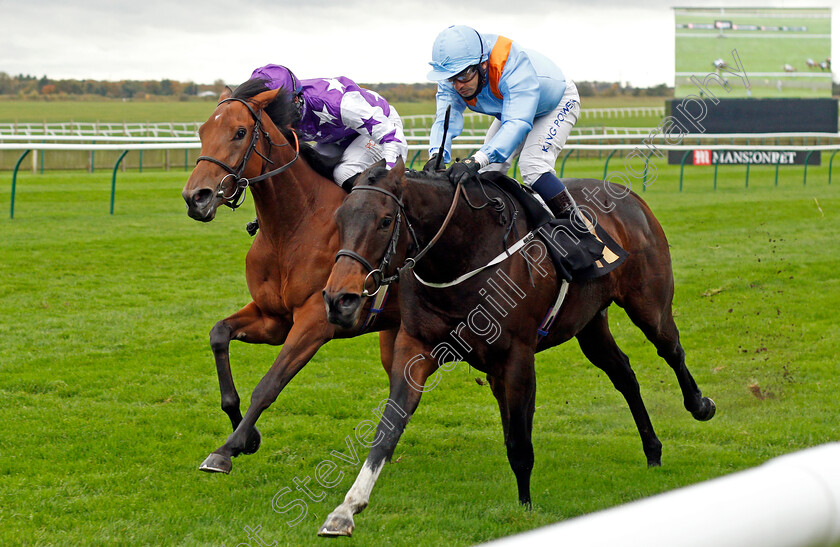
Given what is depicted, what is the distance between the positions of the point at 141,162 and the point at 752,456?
17.7 metres

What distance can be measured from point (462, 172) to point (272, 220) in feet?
3.35

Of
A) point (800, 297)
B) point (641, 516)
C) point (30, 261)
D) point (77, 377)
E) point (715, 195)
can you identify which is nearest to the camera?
point (641, 516)

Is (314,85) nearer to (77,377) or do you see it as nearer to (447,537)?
(447,537)

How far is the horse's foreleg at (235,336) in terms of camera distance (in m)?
3.91

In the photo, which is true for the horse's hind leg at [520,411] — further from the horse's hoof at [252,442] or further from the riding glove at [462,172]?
the horse's hoof at [252,442]

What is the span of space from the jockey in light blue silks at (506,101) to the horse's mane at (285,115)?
0.65 meters

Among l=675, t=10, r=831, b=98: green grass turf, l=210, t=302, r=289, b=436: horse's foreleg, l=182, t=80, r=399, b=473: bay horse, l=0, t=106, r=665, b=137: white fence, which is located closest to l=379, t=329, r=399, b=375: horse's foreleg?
l=182, t=80, r=399, b=473: bay horse

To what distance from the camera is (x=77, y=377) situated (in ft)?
18.5

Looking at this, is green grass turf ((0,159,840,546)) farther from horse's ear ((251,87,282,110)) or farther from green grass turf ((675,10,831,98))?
green grass turf ((675,10,831,98))

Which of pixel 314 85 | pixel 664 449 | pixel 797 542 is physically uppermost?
pixel 314 85

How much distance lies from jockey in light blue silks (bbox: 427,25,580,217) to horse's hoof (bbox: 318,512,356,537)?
132cm

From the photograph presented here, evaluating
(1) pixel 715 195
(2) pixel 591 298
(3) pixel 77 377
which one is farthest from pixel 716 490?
(1) pixel 715 195

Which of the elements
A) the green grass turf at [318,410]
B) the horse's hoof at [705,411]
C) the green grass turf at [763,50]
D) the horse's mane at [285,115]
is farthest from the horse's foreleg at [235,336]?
the green grass turf at [763,50]

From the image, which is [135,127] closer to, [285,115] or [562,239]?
[285,115]
